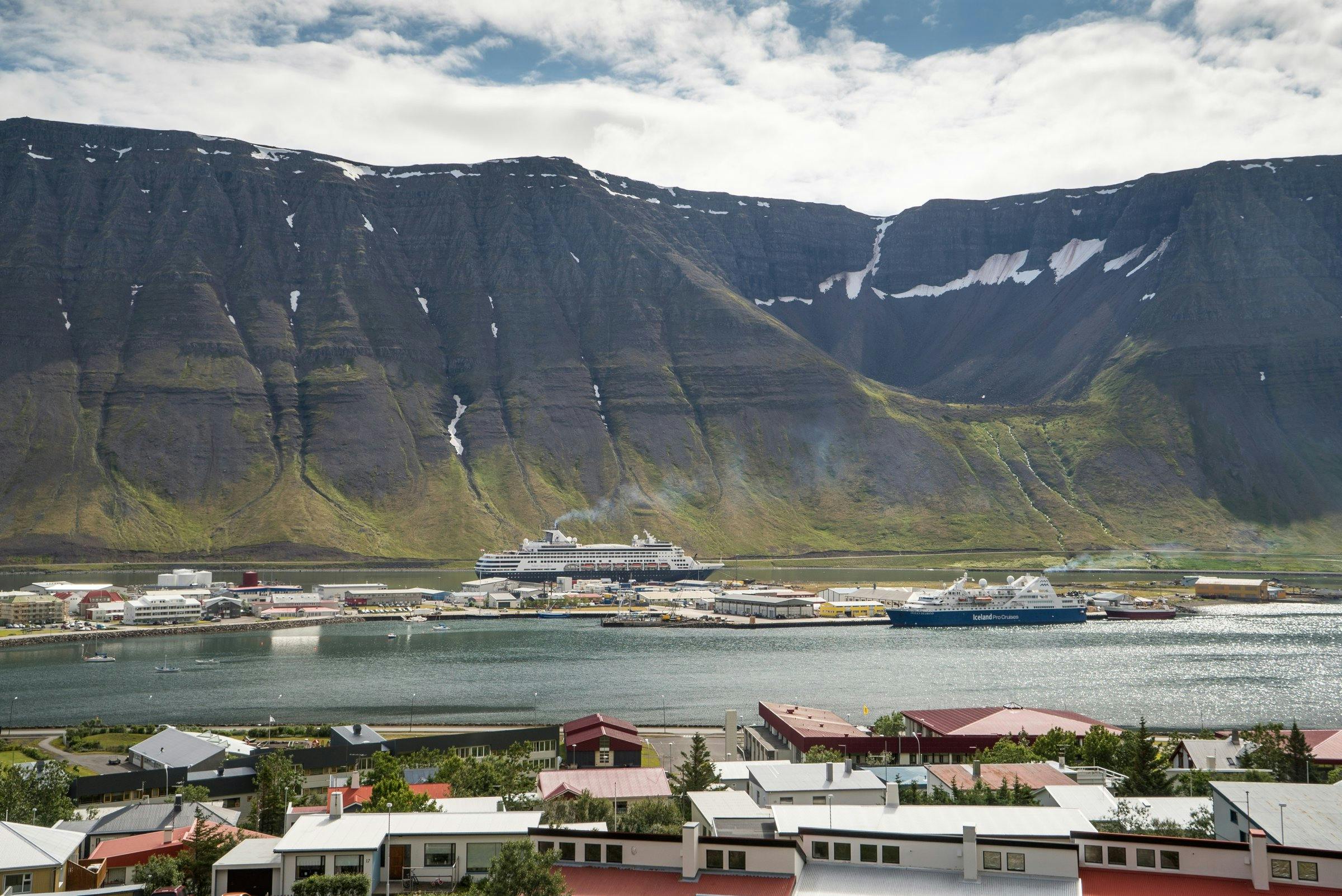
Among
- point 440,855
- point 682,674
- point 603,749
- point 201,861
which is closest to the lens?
point 440,855

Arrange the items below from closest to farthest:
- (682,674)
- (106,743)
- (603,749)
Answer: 1. (603,749)
2. (106,743)
3. (682,674)

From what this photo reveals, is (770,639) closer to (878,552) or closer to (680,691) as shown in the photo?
(680,691)

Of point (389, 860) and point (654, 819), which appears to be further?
point (654, 819)

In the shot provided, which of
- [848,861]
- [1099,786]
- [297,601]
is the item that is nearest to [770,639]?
[297,601]

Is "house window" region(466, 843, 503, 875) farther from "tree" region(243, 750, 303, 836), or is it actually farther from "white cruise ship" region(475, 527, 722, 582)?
"white cruise ship" region(475, 527, 722, 582)

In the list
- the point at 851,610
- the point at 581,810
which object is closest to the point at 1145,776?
the point at 581,810

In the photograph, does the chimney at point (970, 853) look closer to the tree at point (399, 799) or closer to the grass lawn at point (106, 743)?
the tree at point (399, 799)

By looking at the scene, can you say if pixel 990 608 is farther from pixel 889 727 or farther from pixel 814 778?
pixel 814 778
